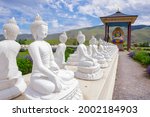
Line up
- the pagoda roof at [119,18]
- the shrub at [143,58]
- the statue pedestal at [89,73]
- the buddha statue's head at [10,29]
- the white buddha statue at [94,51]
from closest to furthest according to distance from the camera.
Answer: the buddha statue's head at [10,29] < the statue pedestal at [89,73] < the white buddha statue at [94,51] < the shrub at [143,58] < the pagoda roof at [119,18]

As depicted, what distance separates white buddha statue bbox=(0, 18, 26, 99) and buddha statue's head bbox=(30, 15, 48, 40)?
0.59 m

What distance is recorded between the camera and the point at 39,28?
2.41 m

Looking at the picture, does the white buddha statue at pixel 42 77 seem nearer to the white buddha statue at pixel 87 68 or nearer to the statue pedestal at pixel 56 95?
the statue pedestal at pixel 56 95

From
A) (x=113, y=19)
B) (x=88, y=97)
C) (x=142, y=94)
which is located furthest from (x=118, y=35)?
(x=88, y=97)

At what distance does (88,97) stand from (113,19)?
21125mm

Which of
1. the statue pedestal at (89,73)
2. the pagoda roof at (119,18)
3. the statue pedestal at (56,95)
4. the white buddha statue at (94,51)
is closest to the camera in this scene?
the statue pedestal at (56,95)

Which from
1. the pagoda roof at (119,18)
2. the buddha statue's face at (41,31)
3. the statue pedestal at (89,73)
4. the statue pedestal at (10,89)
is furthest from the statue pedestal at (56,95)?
the pagoda roof at (119,18)

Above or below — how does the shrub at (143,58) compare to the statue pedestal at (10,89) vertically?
below

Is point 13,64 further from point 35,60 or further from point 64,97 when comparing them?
point 64,97

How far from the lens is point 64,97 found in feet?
7.64

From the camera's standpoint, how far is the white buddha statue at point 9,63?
2.83m

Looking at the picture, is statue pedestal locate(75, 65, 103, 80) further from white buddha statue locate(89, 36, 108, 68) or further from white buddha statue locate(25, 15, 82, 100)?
white buddha statue locate(25, 15, 82, 100)

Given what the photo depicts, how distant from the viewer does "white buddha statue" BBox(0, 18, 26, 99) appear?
112 inches

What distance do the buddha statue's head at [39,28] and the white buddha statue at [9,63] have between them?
587 mm
